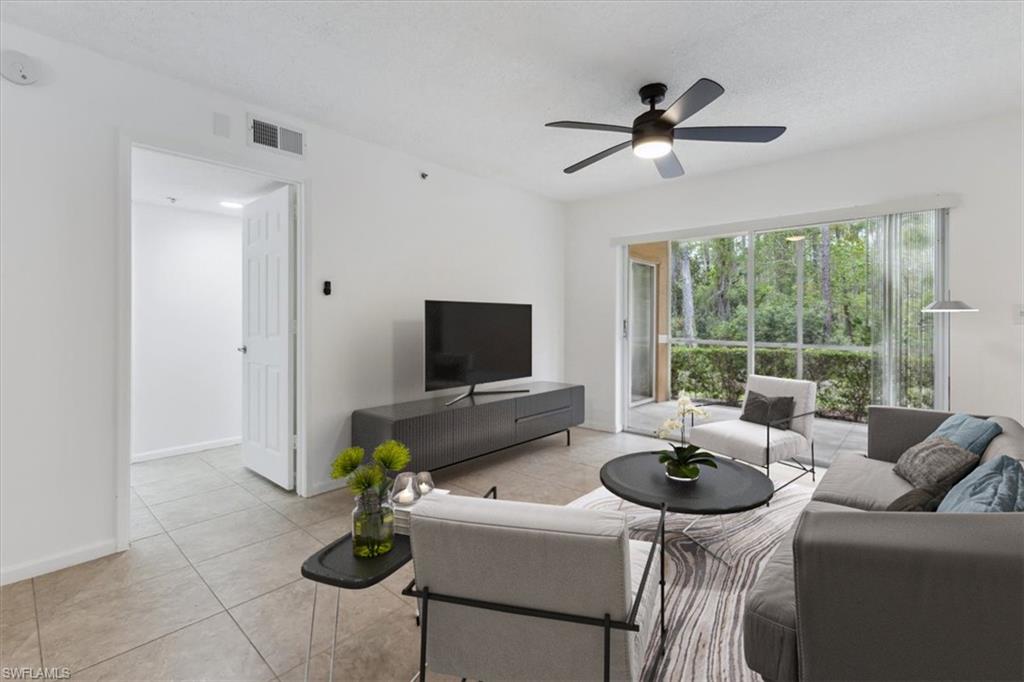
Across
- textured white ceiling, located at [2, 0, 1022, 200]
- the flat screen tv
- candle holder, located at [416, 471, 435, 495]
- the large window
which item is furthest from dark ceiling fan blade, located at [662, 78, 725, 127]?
the large window

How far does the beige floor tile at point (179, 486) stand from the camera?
3465mm

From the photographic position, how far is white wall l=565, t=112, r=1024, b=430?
132 inches

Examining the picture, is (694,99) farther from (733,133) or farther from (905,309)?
(905,309)

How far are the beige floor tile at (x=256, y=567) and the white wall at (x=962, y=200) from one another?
4448 millimetres

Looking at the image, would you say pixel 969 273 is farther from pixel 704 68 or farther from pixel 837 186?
pixel 704 68

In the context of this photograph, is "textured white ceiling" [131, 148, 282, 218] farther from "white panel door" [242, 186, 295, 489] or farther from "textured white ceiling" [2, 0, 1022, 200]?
"textured white ceiling" [2, 0, 1022, 200]

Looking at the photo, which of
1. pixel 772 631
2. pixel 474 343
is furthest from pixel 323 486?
pixel 772 631

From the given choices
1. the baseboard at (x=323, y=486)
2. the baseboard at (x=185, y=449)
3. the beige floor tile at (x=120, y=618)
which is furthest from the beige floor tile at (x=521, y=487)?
the baseboard at (x=185, y=449)

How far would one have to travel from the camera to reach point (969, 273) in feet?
11.5

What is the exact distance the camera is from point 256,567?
2490mm

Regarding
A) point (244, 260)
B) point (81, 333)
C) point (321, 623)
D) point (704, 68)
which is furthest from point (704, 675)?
point (244, 260)

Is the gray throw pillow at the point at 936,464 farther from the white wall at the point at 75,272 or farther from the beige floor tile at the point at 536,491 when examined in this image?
the white wall at the point at 75,272

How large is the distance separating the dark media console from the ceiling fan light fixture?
2.28m

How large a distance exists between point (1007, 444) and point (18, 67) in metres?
4.94
